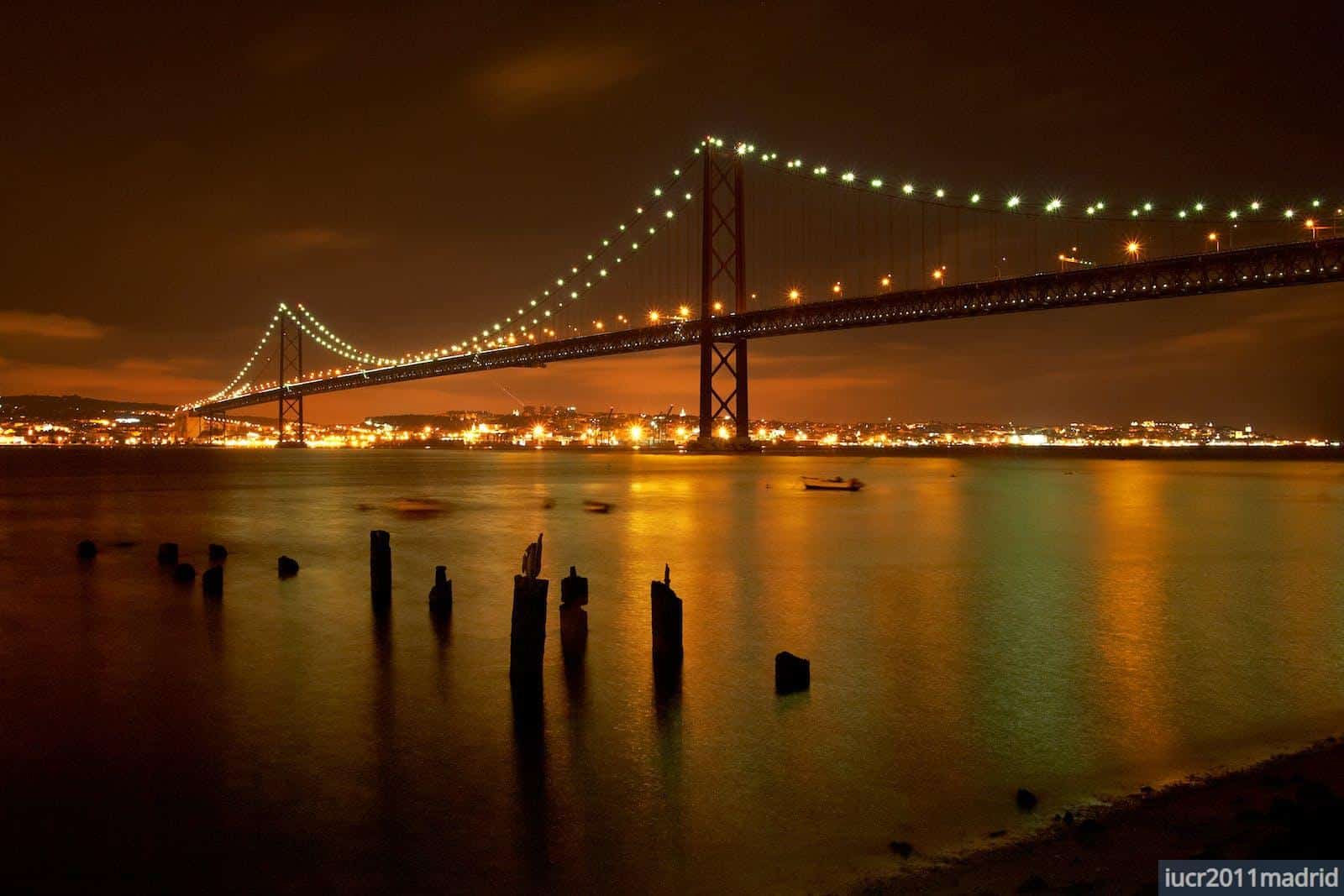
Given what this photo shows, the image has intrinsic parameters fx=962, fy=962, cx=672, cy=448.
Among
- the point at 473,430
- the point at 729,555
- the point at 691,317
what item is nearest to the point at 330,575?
the point at 729,555

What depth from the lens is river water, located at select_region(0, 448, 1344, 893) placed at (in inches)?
189

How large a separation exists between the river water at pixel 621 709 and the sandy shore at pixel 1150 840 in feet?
0.81

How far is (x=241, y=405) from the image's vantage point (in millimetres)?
87688

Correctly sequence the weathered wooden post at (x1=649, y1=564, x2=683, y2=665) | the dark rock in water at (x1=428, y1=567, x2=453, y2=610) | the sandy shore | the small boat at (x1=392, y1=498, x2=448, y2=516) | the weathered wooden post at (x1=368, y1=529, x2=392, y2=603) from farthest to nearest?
the small boat at (x1=392, y1=498, x2=448, y2=516) → the weathered wooden post at (x1=368, y1=529, x2=392, y2=603) → the dark rock in water at (x1=428, y1=567, x2=453, y2=610) → the weathered wooden post at (x1=649, y1=564, x2=683, y2=665) → the sandy shore

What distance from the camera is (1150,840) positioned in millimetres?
4449

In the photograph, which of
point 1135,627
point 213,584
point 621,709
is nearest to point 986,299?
point 1135,627

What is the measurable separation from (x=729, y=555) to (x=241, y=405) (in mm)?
81528

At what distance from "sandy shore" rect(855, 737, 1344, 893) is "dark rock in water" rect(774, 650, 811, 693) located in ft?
9.37

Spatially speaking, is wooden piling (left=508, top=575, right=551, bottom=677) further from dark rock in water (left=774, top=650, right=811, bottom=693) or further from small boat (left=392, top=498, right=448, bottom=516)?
small boat (left=392, top=498, right=448, bottom=516)

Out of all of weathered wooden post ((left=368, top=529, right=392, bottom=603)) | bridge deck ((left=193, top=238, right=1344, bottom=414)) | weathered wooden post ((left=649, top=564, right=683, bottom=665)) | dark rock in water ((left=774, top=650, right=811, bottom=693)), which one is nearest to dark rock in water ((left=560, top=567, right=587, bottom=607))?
weathered wooden post ((left=649, top=564, right=683, bottom=665))

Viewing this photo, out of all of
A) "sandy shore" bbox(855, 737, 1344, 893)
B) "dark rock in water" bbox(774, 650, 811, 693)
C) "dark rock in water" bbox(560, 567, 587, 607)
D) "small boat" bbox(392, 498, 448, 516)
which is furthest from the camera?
"small boat" bbox(392, 498, 448, 516)

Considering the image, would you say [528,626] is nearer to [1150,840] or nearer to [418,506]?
[1150,840]

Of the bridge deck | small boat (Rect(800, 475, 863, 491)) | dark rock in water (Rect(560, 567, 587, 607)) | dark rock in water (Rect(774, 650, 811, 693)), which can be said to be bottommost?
dark rock in water (Rect(774, 650, 811, 693))

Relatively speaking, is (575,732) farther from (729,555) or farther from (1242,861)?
(729,555)
